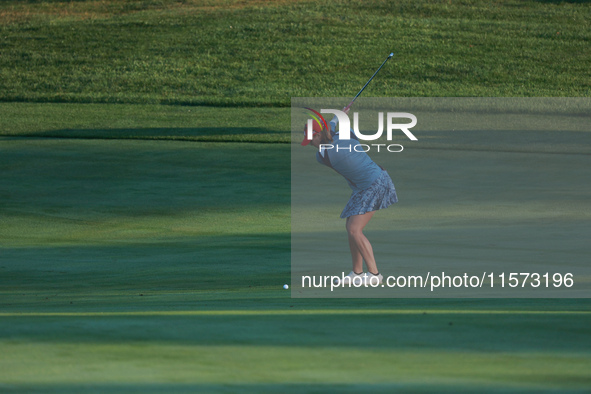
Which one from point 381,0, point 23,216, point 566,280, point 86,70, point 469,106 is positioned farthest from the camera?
point 381,0

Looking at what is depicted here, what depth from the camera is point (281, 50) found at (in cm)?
3147

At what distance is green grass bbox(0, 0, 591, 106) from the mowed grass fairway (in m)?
0.11

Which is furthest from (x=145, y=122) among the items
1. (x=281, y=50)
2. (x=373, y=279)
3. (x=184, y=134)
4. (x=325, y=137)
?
(x=325, y=137)

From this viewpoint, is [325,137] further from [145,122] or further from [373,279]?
[145,122]

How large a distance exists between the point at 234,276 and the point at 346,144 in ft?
6.26

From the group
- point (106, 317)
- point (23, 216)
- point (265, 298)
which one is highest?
point (23, 216)

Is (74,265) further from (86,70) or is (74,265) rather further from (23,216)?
(86,70)

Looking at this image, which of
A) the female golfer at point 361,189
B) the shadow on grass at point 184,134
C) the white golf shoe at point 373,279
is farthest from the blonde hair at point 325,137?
the shadow on grass at point 184,134

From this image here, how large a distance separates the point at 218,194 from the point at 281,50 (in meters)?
18.1

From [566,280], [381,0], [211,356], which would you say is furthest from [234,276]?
[381,0]

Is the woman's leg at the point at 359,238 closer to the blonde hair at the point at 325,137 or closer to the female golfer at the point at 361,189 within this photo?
the female golfer at the point at 361,189

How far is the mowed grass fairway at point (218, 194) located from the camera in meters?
3.66

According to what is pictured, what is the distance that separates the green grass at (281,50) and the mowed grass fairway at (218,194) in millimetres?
113

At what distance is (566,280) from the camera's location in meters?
7.69
